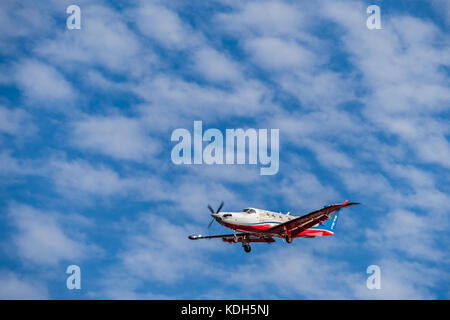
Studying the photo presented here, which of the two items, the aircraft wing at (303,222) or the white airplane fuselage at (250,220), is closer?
the white airplane fuselage at (250,220)

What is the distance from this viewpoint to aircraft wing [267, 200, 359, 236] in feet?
340

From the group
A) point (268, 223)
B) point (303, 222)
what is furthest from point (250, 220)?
point (303, 222)

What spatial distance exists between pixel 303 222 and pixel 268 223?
5.88m

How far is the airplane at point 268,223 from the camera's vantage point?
102312 millimetres

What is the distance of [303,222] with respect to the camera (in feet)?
351

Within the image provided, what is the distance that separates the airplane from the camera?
102m

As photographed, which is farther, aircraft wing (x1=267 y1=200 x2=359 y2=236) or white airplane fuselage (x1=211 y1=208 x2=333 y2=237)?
aircraft wing (x1=267 y1=200 x2=359 y2=236)

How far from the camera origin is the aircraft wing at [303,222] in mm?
103688
